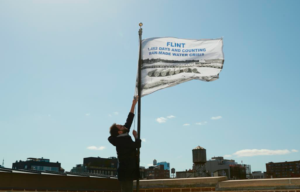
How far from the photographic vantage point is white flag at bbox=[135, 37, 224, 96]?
7.88 metres

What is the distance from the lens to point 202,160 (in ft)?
141

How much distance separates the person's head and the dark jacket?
0.15m

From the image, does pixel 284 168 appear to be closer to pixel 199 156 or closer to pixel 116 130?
pixel 199 156

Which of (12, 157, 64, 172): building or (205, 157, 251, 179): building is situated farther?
(12, 157, 64, 172): building

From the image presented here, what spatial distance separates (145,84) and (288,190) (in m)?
3.95

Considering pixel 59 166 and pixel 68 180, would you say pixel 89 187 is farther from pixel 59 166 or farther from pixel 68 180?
pixel 59 166

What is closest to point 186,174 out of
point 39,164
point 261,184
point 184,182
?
point 184,182

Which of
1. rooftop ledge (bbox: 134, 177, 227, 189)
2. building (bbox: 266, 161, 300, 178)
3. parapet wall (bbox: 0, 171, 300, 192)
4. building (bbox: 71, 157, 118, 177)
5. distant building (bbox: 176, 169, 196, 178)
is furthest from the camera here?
building (bbox: 266, 161, 300, 178)

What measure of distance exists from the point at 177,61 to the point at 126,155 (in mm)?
3433

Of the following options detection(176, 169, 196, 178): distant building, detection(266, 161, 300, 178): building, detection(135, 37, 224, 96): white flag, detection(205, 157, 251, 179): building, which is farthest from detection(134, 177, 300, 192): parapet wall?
detection(266, 161, 300, 178): building

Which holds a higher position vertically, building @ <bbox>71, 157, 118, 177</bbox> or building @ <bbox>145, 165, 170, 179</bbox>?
building @ <bbox>71, 157, 118, 177</bbox>

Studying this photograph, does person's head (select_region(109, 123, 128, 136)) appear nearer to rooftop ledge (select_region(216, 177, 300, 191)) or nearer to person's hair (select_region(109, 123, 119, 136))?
person's hair (select_region(109, 123, 119, 136))

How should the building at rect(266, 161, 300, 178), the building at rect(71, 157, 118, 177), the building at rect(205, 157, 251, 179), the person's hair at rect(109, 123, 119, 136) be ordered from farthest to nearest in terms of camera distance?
1. the building at rect(266, 161, 300, 178)
2. the building at rect(71, 157, 118, 177)
3. the building at rect(205, 157, 251, 179)
4. the person's hair at rect(109, 123, 119, 136)

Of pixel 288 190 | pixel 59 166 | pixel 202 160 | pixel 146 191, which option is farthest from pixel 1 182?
pixel 59 166
